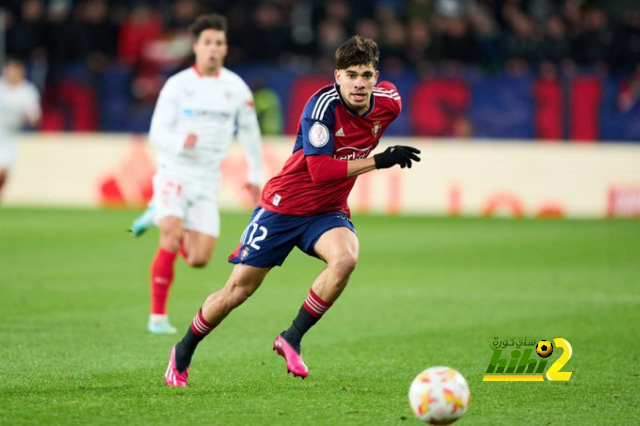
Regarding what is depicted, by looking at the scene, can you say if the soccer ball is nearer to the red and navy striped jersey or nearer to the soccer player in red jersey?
the soccer player in red jersey

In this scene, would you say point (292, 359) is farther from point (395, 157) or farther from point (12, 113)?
point (12, 113)

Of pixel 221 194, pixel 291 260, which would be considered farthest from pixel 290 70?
pixel 291 260

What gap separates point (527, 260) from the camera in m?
15.1

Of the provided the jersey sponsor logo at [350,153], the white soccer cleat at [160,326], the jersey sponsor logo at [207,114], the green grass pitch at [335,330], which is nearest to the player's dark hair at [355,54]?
→ the jersey sponsor logo at [350,153]

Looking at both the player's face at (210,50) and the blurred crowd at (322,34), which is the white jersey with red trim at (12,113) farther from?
the player's face at (210,50)

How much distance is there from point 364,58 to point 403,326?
3.51 m

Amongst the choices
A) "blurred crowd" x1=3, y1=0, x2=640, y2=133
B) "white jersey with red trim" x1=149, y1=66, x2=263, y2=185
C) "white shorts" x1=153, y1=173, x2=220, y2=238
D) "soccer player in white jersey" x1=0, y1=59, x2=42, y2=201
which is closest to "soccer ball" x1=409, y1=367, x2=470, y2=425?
"white shorts" x1=153, y1=173, x2=220, y2=238

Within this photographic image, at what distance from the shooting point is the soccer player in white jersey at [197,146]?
31.1 ft

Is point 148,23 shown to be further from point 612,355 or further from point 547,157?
point 612,355

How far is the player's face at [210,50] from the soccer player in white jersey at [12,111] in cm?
1045

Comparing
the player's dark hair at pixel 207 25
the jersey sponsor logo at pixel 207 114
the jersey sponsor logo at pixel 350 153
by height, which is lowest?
the jersey sponsor logo at pixel 207 114

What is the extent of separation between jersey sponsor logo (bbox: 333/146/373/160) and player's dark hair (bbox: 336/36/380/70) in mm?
497

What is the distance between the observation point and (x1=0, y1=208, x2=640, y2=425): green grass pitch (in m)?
6.24

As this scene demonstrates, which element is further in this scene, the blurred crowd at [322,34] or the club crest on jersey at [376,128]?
the blurred crowd at [322,34]
